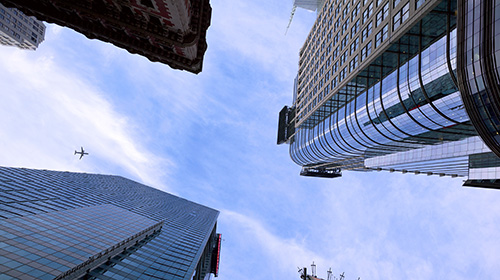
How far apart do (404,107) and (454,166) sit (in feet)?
129

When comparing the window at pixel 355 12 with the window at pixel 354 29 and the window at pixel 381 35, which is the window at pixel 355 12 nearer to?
the window at pixel 354 29

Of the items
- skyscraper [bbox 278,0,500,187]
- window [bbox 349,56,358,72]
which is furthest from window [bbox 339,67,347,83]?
window [bbox 349,56,358,72]

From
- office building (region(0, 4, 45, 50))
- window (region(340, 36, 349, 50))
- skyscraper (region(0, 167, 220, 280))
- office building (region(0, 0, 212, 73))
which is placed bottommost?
skyscraper (region(0, 167, 220, 280))

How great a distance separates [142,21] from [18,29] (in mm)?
105012

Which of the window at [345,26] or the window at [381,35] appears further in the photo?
the window at [345,26]

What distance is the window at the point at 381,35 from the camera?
38.8m


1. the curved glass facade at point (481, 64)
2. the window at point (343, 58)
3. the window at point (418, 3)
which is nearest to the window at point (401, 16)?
the window at point (418, 3)

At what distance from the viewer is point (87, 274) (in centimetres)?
3216

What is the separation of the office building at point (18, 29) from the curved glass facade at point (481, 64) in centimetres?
12906

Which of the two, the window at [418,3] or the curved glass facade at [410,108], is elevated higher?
the window at [418,3]

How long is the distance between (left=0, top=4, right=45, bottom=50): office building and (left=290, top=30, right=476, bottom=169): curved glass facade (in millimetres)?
118108

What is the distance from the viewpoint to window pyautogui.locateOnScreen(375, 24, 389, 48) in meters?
38.8

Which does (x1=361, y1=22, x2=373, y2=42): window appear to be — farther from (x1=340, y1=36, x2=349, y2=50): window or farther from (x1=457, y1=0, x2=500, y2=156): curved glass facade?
(x1=457, y1=0, x2=500, y2=156): curved glass facade

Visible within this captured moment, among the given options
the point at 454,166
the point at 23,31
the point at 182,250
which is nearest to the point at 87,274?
the point at 182,250
